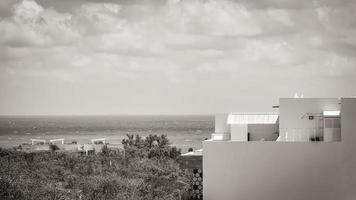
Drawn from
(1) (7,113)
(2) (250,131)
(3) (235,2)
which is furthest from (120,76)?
(2) (250,131)

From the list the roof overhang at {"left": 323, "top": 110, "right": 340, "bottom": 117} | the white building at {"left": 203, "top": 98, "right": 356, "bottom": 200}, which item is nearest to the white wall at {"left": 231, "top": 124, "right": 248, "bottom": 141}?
the white building at {"left": 203, "top": 98, "right": 356, "bottom": 200}

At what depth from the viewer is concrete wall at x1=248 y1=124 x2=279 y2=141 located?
43.2ft

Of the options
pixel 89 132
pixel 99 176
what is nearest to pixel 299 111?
pixel 99 176

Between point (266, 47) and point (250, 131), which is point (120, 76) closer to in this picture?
point (266, 47)

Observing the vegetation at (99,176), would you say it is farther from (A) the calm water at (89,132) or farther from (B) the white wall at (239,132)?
(A) the calm water at (89,132)

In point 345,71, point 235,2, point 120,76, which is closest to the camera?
point 345,71

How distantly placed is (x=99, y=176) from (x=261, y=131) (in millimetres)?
6337

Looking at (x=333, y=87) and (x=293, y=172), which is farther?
(x=333, y=87)

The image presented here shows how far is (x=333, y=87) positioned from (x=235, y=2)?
910cm

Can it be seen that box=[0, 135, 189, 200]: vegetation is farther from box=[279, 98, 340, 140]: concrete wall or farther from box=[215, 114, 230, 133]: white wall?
box=[279, 98, 340, 140]: concrete wall

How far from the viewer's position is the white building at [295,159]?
416 inches

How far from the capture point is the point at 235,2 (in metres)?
32.5

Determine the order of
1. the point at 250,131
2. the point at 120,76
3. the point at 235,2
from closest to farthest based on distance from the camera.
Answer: the point at 250,131 < the point at 235,2 < the point at 120,76

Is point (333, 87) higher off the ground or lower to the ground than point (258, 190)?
higher
